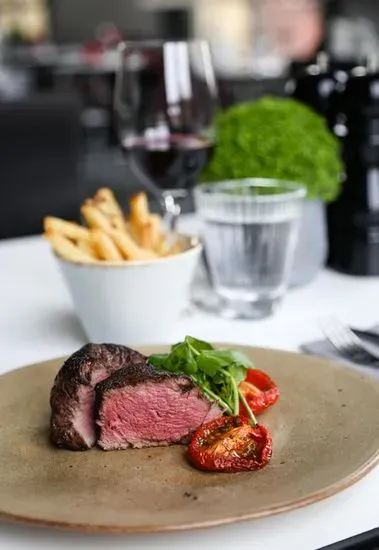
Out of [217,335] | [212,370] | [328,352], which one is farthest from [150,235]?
[212,370]

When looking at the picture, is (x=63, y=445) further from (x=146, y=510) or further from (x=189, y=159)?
(x=189, y=159)

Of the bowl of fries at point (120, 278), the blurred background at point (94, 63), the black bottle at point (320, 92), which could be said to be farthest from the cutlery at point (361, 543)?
the blurred background at point (94, 63)

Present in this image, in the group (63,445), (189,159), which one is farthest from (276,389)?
(189,159)

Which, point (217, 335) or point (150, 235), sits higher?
point (150, 235)

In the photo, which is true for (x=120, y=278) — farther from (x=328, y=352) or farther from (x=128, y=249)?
(x=328, y=352)

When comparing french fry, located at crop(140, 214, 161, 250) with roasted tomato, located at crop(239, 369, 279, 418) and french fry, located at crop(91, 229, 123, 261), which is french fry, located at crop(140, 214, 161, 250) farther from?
roasted tomato, located at crop(239, 369, 279, 418)
